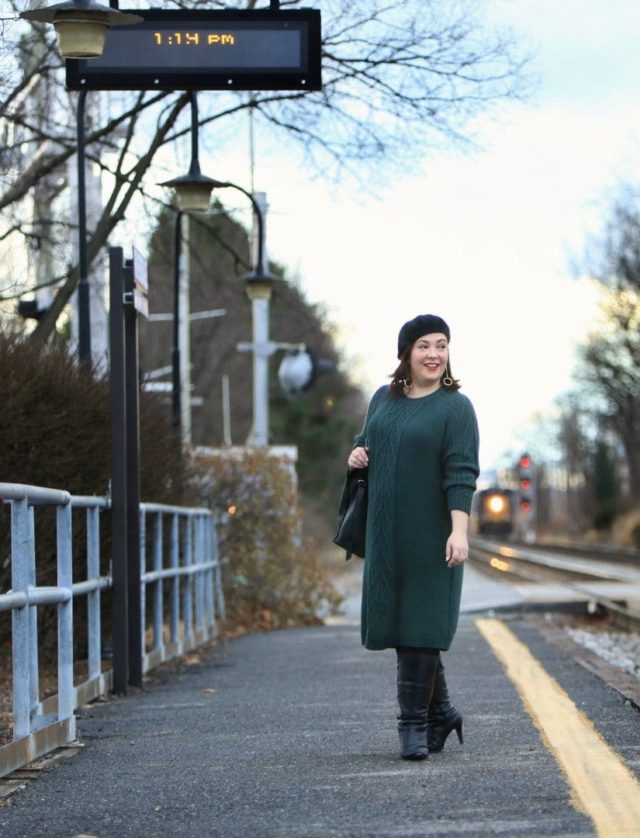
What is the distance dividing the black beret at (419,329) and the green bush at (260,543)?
9.33 m

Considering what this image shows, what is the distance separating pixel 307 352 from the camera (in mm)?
33031

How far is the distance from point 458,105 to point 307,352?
17360 mm

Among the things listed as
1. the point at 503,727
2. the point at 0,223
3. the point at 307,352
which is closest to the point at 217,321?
the point at 307,352

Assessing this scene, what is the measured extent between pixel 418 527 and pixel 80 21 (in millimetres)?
4171

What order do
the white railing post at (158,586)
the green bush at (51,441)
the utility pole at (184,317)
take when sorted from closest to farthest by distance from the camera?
the green bush at (51,441) → the white railing post at (158,586) → the utility pole at (184,317)

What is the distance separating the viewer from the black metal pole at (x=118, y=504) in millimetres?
10375

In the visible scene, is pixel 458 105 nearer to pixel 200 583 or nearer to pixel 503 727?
pixel 200 583

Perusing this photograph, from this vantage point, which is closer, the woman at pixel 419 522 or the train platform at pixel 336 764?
the train platform at pixel 336 764

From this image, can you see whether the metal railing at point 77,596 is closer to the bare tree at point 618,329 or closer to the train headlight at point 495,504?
the bare tree at point 618,329

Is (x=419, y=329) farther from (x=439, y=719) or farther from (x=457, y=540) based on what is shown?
(x=439, y=719)

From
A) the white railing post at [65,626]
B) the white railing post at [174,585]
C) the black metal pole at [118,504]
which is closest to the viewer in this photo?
the white railing post at [65,626]

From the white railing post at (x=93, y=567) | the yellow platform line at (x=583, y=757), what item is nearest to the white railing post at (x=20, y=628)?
the yellow platform line at (x=583, y=757)

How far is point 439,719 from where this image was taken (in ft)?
23.3

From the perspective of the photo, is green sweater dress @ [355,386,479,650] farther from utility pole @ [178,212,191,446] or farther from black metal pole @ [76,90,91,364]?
utility pole @ [178,212,191,446]
